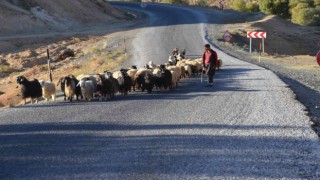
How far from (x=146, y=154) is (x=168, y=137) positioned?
1394mm

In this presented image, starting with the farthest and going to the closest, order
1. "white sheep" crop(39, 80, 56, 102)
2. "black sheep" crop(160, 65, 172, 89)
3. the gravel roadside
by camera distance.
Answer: "black sheep" crop(160, 65, 172, 89), "white sheep" crop(39, 80, 56, 102), the gravel roadside

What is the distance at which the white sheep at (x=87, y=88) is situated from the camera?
1759 cm

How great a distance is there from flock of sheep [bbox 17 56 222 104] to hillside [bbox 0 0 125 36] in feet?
109

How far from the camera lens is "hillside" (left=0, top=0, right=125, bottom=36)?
171 ft

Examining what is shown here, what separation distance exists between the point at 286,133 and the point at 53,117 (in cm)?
643

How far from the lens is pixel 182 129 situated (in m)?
11.9

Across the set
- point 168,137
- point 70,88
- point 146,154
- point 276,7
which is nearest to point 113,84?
point 70,88

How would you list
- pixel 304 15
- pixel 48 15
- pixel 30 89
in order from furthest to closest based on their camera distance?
pixel 304 15 → pixel 48 15 → pixel 30 89

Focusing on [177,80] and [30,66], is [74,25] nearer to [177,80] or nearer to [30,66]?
[30,66]

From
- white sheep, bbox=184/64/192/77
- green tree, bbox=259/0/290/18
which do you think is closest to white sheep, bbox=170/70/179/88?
white sheep, bbox=184/64/192/77

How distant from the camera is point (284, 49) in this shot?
5200 cm

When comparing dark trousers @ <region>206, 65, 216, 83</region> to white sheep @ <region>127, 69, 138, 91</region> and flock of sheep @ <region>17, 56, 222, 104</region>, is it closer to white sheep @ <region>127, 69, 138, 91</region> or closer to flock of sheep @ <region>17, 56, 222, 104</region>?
flock of sheep @ <region>17, 56, 222, 104</region>

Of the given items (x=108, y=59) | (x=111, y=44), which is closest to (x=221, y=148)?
(x=108, y=59)

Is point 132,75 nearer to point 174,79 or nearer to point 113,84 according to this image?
point 174,79
